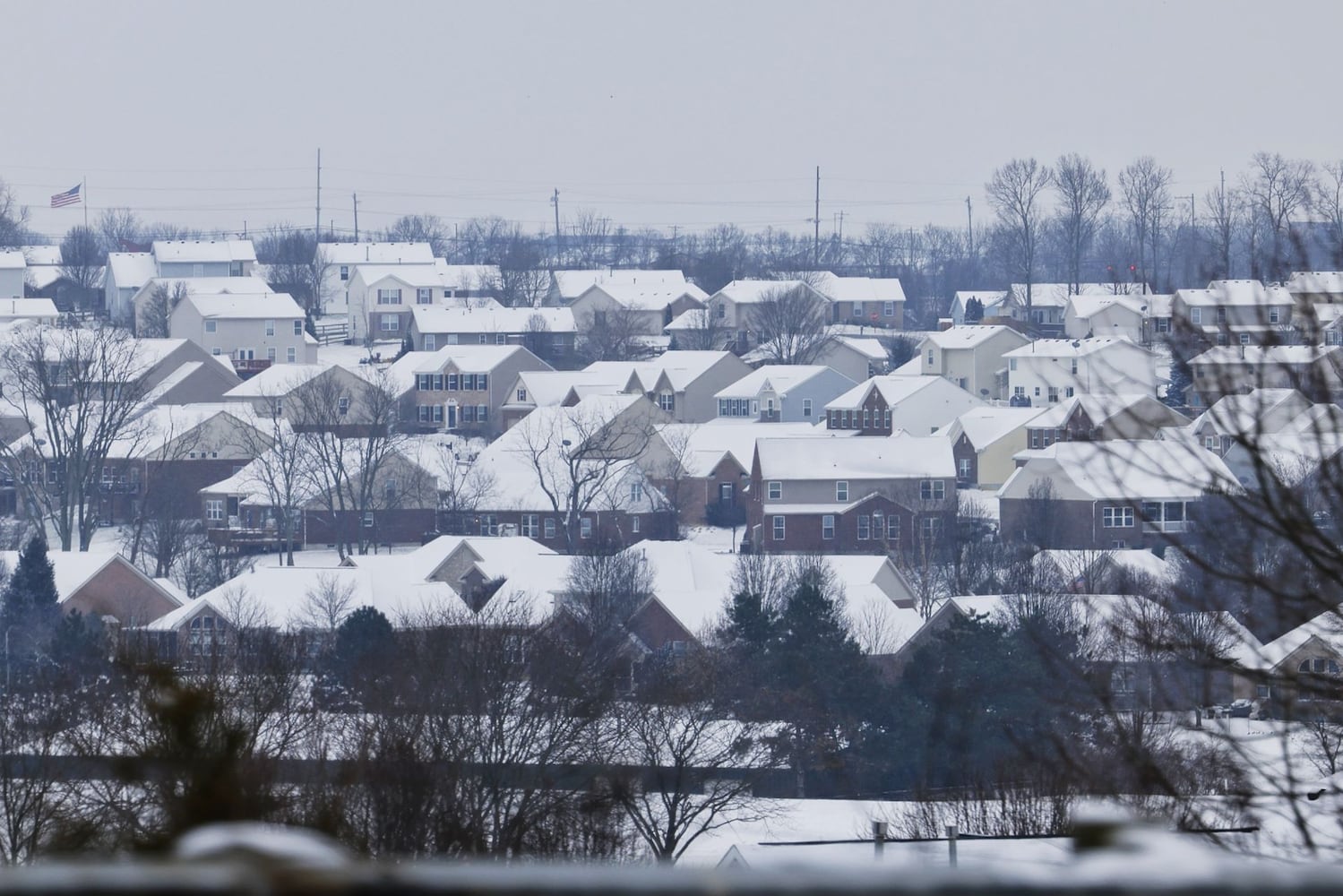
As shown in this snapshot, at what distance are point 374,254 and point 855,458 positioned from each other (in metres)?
51.6

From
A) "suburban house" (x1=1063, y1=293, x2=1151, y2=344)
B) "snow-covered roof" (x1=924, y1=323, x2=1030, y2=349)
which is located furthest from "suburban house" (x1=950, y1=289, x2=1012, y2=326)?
"snow-covered roof" (x1=924, y1=323, x2=1030, y2=349)

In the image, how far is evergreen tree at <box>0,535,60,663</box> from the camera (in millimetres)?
34062

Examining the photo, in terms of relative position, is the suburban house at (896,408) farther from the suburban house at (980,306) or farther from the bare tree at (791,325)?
the suburban house at (980,306)

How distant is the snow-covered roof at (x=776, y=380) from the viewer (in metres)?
64.7

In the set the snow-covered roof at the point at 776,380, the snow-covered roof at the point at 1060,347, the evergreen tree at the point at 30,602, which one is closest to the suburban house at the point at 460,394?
the snow-covered roof at the point at 776,380

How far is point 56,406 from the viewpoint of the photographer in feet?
189

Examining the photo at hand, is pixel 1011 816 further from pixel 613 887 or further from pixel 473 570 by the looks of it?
pixel 473 570

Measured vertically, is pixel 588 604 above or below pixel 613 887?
below

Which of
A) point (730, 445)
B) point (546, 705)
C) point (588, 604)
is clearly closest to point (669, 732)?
point (546, 705)

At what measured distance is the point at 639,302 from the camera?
85.7 m

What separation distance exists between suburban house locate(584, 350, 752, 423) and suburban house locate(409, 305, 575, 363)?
395 inches

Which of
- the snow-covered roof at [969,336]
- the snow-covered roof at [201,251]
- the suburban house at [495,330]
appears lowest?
the snow-covered roof at [969,336]

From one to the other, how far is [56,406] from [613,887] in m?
60.4

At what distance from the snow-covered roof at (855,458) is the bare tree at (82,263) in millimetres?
52007
